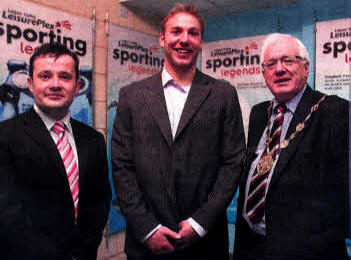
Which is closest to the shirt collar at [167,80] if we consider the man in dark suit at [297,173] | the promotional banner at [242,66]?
the man in dark suit at [297,173]

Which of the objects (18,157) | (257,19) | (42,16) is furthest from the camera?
(257,19)

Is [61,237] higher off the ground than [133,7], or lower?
lower

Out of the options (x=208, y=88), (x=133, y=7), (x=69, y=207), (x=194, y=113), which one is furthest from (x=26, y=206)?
(x=133, y=7)

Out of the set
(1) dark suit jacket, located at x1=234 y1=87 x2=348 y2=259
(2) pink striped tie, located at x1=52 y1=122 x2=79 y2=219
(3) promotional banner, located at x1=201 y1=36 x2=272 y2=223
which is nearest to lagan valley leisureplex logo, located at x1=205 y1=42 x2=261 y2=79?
(3) promotional banner, located at x1=201 y1=36 x2=272 y2=223

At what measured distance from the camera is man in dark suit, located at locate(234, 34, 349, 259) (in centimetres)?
137

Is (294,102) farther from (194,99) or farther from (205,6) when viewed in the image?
(205,6)

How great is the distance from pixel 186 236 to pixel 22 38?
212 cm

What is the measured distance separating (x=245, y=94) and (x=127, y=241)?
8.69ft

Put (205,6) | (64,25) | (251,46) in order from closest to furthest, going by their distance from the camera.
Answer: (64,25)
(205,6)
(251,46)

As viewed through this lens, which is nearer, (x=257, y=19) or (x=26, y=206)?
(x=26, y=206)

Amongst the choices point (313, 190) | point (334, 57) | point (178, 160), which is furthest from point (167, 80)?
point (334, 57)

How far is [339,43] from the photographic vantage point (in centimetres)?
309

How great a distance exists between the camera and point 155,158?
1.41 m

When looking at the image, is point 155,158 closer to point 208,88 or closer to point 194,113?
point 194,113
